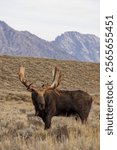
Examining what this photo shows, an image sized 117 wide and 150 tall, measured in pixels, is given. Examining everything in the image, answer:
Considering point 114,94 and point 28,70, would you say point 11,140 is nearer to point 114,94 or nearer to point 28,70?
point 114,94

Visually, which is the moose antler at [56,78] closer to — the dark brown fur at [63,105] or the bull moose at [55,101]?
the bull moose at [55,101]

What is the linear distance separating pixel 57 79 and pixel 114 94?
6300mm

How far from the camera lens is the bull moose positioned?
11820mm

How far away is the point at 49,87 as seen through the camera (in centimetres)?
1224

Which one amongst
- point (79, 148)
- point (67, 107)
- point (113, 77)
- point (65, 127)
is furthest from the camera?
point (67, 107)

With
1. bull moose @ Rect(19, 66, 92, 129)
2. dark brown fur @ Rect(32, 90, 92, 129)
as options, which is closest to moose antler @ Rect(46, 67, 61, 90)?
bull moose @ Rect(19, 66, 92, 129)

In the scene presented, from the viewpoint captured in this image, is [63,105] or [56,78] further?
[63,105]

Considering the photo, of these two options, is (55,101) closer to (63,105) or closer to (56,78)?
(63,105)

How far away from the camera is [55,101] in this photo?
13.1 metres

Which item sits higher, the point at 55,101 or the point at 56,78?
the point at 56,78

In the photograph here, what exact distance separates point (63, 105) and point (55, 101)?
1.16 ft

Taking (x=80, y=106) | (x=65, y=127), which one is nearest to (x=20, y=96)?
(x=80, y=106)

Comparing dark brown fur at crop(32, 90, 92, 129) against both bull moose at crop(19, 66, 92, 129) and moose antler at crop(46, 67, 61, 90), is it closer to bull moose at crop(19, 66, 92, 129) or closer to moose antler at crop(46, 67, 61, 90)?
bull moose at crop(19, 66, 92, 129)

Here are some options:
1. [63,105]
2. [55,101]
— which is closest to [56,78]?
[55,101]
